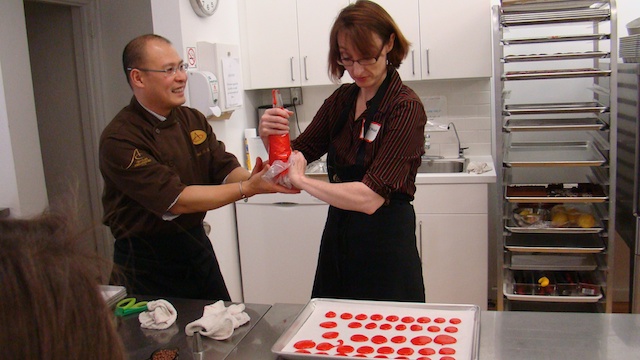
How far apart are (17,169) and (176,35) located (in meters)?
1.02

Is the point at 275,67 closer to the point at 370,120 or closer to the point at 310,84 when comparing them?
the point at 310,84

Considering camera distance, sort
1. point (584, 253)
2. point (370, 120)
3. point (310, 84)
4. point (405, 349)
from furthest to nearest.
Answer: point (310, 84)
point (584, 253)
point (370, 120)
point (405, 349)

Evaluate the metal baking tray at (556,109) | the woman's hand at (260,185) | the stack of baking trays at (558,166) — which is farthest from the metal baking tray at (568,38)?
the woman's hand at (260,185)

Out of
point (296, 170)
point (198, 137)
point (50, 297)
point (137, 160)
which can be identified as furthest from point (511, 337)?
point (198, 137)

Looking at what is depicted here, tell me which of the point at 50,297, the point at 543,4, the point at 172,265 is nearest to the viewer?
the point at 50,297

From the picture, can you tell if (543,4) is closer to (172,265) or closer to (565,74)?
(565,74)

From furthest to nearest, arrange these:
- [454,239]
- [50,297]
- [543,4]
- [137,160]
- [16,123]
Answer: [454,239]
[543,4]
[16,123]
[137,160]
[50,297]

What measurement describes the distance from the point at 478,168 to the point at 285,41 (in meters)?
1.42

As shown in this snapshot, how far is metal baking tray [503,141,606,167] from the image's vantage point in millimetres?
3232

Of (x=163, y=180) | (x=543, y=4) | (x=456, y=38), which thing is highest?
(x=543, y=4)

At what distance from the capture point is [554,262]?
3.43 meters

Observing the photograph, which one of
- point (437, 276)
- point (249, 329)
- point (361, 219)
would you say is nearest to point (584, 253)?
point (437, 276)

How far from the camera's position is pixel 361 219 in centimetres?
217

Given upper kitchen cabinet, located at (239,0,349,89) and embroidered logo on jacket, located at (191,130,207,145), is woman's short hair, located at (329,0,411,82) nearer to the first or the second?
embroidered logo on jacket, located at (191,130,207,145)
